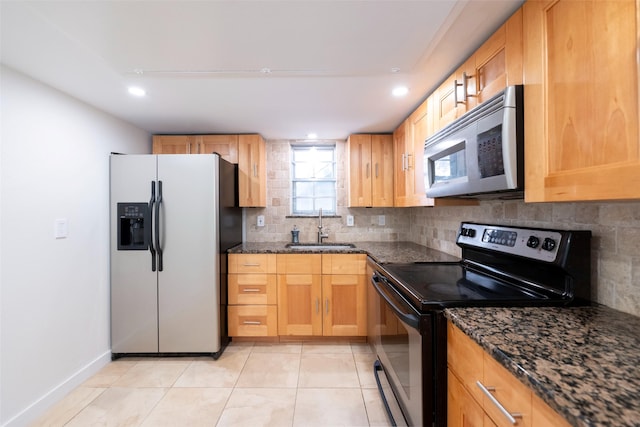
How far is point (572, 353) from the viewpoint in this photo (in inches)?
28.4

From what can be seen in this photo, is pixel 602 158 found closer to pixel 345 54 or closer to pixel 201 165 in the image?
pixel 345 54

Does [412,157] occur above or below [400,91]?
below

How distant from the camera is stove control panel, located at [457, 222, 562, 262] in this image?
1.15m

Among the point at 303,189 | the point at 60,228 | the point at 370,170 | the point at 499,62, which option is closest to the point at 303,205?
the point at 303,189

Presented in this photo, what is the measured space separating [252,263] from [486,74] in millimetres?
2239

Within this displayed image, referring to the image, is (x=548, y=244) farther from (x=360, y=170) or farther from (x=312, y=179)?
(x=312, y=179)

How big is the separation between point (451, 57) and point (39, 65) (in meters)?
2.32

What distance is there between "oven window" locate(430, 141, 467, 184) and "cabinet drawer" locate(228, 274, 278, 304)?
5.60 feet

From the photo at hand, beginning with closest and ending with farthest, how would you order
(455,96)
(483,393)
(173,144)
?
1. (483,393)
2. (455,96)
3. (173,144)

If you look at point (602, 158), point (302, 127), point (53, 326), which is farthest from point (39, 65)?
point (602, 158)

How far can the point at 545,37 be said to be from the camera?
3.08ft

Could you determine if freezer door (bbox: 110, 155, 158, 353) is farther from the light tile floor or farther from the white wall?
the light tile floor

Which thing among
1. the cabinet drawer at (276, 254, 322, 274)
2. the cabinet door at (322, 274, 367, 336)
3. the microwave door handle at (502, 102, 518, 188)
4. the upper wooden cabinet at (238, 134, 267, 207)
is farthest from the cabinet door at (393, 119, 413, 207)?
the upper wooden cabinet at (238, 134, 267, 207)

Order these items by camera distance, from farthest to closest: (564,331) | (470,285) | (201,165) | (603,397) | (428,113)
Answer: (201,165) < (428,113) < (470,285) < (564,331) < (603,397)
